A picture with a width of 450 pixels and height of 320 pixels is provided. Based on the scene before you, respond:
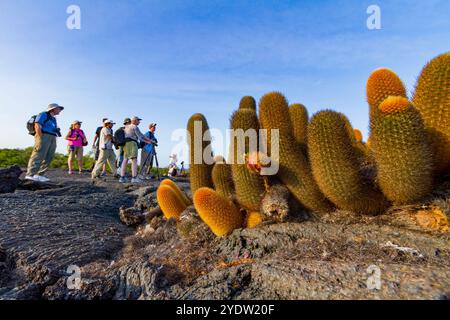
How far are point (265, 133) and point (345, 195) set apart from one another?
3.32 ft

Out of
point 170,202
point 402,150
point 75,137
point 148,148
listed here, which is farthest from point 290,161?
point 75,137

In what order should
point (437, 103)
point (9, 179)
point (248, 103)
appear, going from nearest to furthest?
point (437, 103) < point (248, 103) < point (9, 179)

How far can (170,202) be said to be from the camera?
4.57 metres

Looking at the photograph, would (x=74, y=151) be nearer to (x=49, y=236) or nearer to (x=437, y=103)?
(x=49, y=236)

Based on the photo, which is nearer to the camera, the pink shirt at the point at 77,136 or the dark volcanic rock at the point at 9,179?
the dark volcanic rock at the point at 9,179

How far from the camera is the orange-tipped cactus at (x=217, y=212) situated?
345cm

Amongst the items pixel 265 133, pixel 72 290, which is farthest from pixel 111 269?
pixel 265 133

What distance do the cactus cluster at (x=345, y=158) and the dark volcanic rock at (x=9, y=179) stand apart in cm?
605

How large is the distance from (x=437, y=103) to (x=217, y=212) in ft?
7.35

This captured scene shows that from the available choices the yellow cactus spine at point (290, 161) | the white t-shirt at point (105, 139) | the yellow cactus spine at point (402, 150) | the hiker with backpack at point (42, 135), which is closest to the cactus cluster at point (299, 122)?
the yellow cactus spine at point (290, 161)

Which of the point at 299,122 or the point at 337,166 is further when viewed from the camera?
the point at 299,122

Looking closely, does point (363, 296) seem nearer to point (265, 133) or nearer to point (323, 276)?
point (323, 276)

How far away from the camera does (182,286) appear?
2.73 meters

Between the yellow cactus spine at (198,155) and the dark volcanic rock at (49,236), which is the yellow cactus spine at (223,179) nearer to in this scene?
the yellow cactus spine at (198,155)
